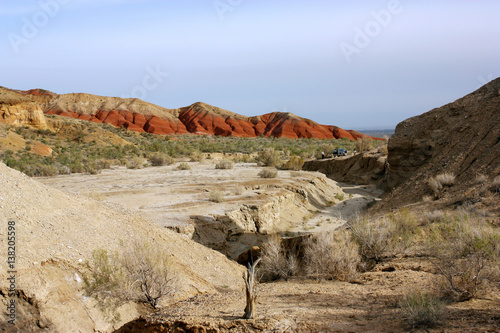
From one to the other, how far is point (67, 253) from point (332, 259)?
5.24 meters

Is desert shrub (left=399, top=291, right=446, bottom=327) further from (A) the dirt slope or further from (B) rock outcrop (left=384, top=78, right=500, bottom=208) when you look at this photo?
(B) rock outcrop (left=384, top=78, right=500, bottom=208)

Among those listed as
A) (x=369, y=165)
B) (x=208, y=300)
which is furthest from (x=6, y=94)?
(x=208, y=300)

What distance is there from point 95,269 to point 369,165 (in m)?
26.9

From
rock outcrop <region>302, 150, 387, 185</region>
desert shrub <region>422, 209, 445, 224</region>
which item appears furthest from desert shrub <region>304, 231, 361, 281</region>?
rock outcrop <region>302, 150, 387, 185</region>

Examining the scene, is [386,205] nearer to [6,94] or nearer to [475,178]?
[475,178]

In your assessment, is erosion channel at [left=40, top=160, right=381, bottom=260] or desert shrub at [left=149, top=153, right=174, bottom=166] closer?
erosion channel at [left=40, top=160, right=381, bottom=260]

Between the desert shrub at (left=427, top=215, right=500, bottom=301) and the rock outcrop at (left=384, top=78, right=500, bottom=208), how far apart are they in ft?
17.8

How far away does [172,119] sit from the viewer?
3706 inches

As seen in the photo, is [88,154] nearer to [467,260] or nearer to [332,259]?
[332,259]

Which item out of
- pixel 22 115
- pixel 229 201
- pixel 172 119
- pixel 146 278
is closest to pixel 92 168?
pixel 229 201

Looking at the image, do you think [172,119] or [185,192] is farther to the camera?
[172,119]

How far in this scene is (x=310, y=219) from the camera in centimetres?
1877

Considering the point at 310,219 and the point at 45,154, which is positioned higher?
the point at 45,154

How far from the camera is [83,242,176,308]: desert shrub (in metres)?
6.70
